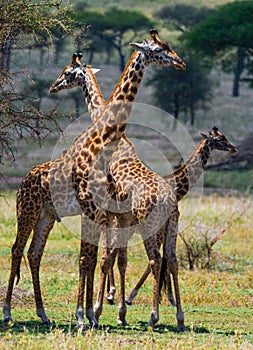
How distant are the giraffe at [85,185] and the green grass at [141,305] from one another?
63cm

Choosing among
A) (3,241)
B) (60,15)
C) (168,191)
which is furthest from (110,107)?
(3,241)

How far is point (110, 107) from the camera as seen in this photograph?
970 cm

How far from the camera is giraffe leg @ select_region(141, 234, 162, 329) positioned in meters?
9.14

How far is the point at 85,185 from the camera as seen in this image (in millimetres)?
9516

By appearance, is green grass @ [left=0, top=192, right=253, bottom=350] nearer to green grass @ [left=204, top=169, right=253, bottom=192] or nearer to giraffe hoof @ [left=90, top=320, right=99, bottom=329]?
giraffe hoof @ [left=90, top=320, right=99, bottom=329]

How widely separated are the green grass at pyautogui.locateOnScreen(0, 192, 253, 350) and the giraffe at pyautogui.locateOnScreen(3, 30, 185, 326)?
63 centimetres

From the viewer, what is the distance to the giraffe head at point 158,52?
9.52 metres

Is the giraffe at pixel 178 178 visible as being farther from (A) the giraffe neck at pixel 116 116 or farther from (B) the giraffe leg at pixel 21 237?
(B) the giraffe leg at pixel 21 237

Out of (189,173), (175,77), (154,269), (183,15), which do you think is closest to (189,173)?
(189,173)

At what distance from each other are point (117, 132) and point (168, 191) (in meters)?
0.86

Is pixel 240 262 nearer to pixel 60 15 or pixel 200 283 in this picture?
pixel 200 283

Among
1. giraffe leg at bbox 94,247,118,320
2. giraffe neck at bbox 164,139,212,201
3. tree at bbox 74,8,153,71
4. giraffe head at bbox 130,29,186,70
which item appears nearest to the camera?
giraffe head at bbox 130,29,186,70

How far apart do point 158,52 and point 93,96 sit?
Result: 159cm

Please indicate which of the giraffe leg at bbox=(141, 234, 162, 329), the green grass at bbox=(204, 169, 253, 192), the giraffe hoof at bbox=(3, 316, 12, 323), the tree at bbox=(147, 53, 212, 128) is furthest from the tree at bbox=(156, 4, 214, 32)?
the giraffe leg at bbox=(141, 234, 162, 329)
